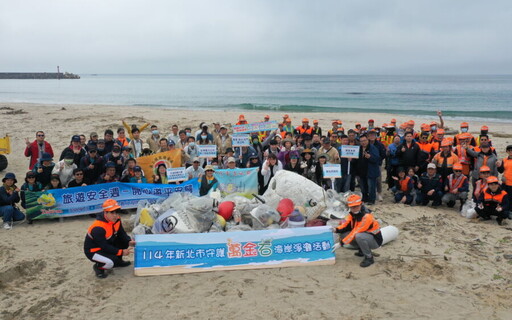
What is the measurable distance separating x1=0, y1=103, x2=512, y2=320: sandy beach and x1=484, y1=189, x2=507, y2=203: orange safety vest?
1.86 ft

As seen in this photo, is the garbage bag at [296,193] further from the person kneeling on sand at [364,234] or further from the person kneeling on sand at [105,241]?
Answer: the person kneeling on sand at [105,241]

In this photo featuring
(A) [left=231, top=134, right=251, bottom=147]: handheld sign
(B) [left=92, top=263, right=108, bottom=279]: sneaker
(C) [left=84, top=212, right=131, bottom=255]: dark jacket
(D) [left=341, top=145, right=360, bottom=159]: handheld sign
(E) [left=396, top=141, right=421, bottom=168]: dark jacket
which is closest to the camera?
(C) [left=84, top=212, right=131, bottom=255]: dark jacket

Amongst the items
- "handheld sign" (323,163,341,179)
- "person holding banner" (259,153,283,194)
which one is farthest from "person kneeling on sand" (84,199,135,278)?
"handheld sign" (323,163,341,179)

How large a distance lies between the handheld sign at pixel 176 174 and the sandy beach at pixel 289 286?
84.0 inches

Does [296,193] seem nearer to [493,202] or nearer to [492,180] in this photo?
[492,180]

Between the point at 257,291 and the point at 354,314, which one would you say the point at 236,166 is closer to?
the point at 257,291

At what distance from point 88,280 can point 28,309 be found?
34.6 inches

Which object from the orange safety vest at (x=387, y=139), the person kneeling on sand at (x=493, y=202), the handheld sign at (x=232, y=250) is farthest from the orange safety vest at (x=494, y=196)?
the orange safety vest at (x=387, y=139)

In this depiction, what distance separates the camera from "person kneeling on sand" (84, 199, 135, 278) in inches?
216

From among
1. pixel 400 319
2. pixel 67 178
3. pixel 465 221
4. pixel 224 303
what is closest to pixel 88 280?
pixel 224 303

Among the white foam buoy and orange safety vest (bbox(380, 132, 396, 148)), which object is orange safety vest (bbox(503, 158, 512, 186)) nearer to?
the white foam buoy

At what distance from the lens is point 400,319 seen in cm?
466

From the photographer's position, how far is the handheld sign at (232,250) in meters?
5.75

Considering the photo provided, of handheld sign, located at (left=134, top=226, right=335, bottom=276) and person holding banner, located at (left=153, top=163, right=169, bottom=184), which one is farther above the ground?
person holding banner, located at (left=153, top=163, right=169, bottom=184)
